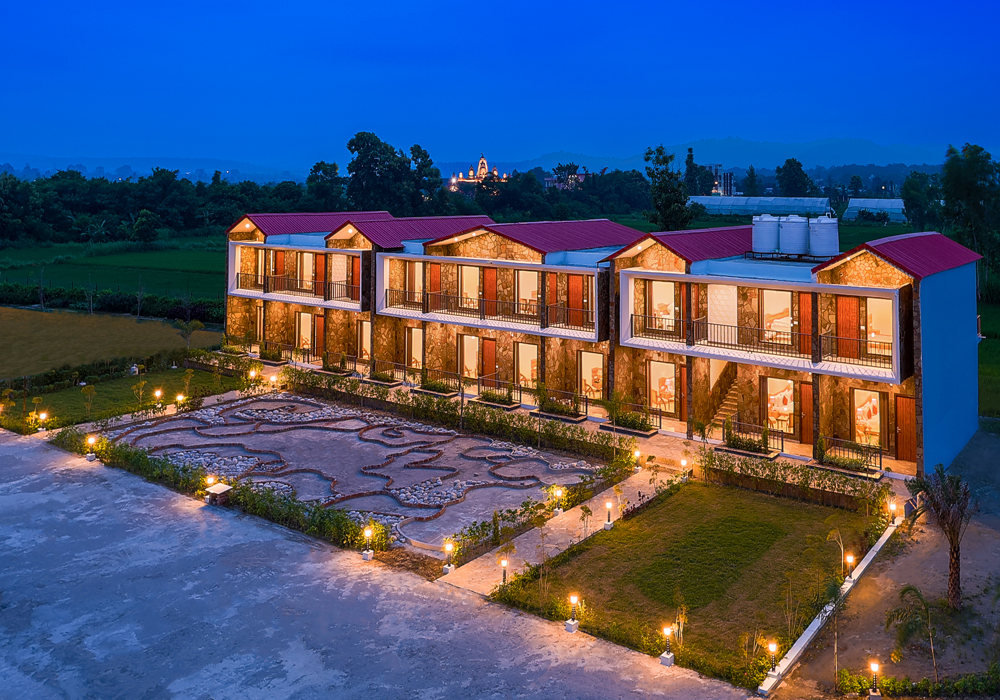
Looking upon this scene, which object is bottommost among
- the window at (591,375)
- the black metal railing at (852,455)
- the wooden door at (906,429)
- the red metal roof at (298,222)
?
the black metal railing at (852,455)

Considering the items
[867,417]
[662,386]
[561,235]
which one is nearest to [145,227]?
[561,235]

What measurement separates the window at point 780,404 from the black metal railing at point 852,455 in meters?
1.72

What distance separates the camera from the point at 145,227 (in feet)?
280

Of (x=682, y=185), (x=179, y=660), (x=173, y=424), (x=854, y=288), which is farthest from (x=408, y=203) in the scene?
(x=179, y=660)

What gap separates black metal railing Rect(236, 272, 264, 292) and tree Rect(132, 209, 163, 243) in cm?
5029

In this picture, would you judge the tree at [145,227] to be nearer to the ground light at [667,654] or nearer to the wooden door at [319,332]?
the wooden door at [319,332]

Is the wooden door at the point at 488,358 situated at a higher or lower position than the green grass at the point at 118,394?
higher

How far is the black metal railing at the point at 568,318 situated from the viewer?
30.1 meters

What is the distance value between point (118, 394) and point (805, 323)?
24.5 meters

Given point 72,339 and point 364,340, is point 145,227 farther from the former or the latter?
point 364,340

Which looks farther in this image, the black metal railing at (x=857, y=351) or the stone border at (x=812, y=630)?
the black metal railing at (x=857, y=351)

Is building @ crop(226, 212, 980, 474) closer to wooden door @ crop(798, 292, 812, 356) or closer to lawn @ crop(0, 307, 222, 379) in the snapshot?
wooden door @ crop(798, 292, 812, 356)

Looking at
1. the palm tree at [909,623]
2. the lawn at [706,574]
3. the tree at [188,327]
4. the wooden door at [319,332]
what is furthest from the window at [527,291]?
the palm tree at [909,623]

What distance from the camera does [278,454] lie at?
25.4 m
